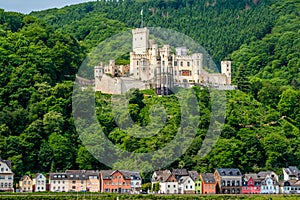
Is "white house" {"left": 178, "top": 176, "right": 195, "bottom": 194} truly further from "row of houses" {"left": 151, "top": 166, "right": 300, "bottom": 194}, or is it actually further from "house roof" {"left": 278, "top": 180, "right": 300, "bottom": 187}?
"house roof" {"left": 278, "top": 180, "right": 300, "bottom": 187}

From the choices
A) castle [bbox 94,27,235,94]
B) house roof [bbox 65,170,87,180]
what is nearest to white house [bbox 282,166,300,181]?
house roof [bbox 65,170,87,180]

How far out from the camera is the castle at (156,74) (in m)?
104

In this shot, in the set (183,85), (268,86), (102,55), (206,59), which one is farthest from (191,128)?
(206,59)

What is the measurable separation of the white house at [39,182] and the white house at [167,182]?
37.4 feet

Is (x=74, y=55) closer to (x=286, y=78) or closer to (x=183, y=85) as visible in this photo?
(x=183, y=85)

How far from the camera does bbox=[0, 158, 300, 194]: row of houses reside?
267 ft

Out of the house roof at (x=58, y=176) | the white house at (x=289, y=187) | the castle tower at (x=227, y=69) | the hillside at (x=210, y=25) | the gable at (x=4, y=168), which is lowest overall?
the white house at (x=289, y=187)

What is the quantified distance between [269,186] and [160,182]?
37.8 ft

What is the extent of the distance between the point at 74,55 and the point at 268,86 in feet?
98.5

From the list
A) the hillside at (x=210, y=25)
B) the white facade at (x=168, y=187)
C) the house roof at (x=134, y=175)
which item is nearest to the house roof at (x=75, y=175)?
the house roof at (x=134, y=175)

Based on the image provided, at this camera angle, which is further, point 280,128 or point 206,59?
point 206,59

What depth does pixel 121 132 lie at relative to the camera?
94000mm

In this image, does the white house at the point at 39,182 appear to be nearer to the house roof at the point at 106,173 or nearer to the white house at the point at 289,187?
the house roof at the point at 106,173

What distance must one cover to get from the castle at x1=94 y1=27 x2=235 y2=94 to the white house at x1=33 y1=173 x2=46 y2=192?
81.5 feet
